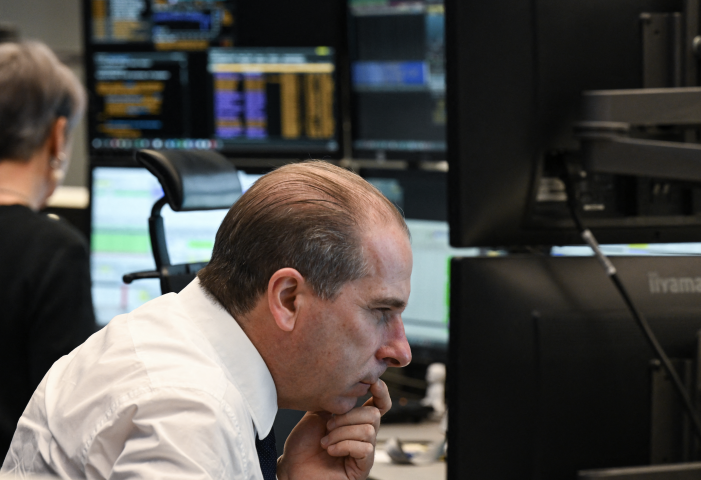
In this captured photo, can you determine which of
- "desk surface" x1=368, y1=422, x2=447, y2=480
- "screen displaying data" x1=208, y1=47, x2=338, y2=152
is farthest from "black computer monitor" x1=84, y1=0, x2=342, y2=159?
"desk surface" x1=368, y1=422, x2=447, y2=480

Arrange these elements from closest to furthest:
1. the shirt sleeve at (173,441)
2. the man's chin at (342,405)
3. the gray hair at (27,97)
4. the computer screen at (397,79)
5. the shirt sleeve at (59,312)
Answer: the shirt sleeve at (173,441)
the man's chin at (342,405)
the shirt sleeve at (59,312)
the gray hair at (27,97)
the computer screen at (397,79)

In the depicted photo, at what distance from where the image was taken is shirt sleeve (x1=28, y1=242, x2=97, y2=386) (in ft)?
4.77

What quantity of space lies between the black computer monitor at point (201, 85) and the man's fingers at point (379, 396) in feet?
4.19

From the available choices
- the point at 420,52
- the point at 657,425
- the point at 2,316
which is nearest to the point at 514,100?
the point at 657,425

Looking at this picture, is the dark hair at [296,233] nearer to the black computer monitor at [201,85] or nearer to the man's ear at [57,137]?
the man's ear at [57,137]

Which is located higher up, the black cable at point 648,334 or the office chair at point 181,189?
the office chair at point 181,189

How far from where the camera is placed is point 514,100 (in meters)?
0.97

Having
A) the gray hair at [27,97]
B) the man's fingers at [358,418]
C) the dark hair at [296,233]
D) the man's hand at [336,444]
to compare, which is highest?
the gray hair at [27,97]

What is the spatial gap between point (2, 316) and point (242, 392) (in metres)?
0.80

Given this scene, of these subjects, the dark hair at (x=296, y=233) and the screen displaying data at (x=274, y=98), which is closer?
the dark hair at (x=296, y=233)

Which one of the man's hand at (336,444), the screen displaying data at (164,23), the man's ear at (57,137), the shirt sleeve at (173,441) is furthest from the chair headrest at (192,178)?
the screen displaying data at (164,23)

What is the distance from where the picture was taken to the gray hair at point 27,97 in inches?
63.9

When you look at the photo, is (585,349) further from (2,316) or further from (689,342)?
(2,316)

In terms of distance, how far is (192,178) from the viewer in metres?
1.19
